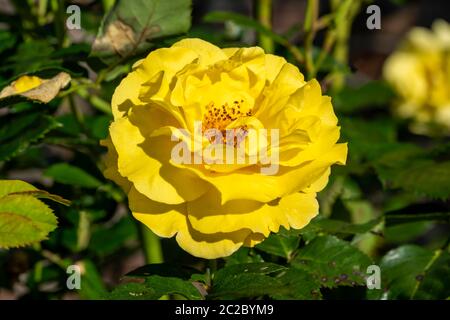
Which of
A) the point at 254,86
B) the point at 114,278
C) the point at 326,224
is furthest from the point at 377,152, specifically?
the point at 114,278

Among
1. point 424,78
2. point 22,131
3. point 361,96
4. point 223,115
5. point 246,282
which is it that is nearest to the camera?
point 246,282

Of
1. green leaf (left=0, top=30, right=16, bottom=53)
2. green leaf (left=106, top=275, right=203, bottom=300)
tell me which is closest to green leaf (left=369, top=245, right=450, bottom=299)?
green leaf (left=106, top=275, right=203, bottom=300)

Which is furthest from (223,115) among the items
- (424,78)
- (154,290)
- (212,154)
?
(424,78)

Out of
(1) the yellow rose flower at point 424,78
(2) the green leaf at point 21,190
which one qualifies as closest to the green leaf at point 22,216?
(2) the green leaf at point 21,190

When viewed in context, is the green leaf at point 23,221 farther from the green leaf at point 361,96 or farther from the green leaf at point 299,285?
the green leaf at point 361,96

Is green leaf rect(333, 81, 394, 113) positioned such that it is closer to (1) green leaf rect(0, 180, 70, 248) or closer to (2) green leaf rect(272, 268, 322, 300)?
(2) green leaf rect(272, 268, 322, 300)

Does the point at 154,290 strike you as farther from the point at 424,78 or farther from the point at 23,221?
the point at 424,78
